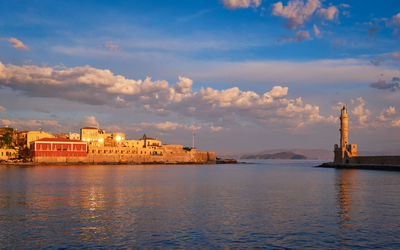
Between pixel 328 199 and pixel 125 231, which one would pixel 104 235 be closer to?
pixel 125 231

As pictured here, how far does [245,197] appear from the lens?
38.1 meters

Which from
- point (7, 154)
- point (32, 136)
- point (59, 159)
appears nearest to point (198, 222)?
point (59, 159)

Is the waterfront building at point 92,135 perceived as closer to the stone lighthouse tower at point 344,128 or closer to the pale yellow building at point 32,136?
the pale yellow building at point 32,136

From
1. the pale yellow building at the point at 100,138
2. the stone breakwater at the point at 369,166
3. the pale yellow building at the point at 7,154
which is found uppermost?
the pale yellow building at the point at 100,138

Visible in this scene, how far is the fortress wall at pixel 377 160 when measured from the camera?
99.2 m

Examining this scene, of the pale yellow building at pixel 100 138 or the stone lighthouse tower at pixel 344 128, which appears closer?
the stone lighthouse tower at pixel 344 128

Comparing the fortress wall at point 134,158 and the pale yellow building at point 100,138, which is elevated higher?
the pale yellow building at point 100,138

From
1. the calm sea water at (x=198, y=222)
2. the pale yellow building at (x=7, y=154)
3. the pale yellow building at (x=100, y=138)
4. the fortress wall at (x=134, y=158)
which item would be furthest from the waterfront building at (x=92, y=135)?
the calm sea water at (x=198, y=222)

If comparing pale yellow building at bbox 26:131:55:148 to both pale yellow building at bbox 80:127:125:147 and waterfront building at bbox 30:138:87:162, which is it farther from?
pale yellow building at bbox 80:127:125:147

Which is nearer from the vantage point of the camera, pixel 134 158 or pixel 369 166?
pixel 369 166

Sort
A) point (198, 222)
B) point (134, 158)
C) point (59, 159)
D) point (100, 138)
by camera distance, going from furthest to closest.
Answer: point (134, 158) → point (100, 138) → point (59, 159) → point (198, 222)

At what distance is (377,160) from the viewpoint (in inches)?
4203

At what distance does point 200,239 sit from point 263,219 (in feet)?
23.6

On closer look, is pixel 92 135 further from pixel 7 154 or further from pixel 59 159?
pixel 7 154
